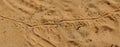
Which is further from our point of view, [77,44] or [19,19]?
[19,19]

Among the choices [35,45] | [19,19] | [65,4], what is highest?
[65,4]

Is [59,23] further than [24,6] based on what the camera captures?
No

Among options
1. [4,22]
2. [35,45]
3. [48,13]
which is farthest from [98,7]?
[4,22]

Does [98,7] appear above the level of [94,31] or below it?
above

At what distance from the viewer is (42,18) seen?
10.8 feet

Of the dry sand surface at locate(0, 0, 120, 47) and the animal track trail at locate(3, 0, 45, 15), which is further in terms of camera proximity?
the animal track trail at locate(3, 0, 45, 15)

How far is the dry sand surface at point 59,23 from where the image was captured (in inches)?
119

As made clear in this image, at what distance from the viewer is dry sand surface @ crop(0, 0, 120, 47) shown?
303 cm

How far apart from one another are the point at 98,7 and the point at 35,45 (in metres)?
1.03

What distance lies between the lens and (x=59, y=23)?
3.22 m

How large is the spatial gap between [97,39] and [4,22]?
1.29m

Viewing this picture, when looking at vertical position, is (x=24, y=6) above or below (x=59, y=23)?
above

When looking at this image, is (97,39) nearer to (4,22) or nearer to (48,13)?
(48,13)

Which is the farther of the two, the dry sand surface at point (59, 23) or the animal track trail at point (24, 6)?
the animal track trail at point (24, 6)
